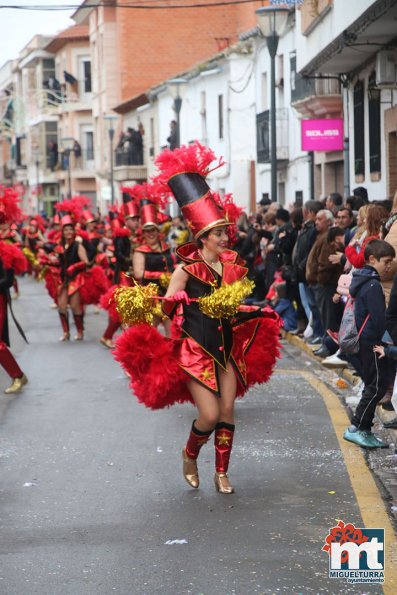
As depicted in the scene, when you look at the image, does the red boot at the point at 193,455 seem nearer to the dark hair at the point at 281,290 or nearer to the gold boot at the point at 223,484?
the gold boot at the point at 223,484

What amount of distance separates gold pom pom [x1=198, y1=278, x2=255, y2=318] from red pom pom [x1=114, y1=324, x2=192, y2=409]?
0.40 meters

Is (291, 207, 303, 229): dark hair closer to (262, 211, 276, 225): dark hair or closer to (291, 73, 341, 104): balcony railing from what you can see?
(262, 211, 276, 225): dark hair

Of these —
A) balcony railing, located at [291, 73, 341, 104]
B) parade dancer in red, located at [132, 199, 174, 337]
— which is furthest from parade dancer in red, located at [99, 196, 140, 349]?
balcony railing, located at [291, 73, 341, 104]

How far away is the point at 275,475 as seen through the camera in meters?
8.26

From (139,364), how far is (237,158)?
3117 centimetres

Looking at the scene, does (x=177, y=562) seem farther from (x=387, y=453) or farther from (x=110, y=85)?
(x=110, y=85)

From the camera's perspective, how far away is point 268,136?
32062 mm

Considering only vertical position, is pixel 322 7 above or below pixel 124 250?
above

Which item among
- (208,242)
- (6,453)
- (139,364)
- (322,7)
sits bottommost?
(6,453)

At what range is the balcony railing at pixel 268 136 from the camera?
3161 centimetres

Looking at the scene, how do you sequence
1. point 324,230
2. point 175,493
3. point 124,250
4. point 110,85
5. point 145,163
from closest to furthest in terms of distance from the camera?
point 175,493 < point 324,230 < point 124,250 < point 145,163 < point 110,85

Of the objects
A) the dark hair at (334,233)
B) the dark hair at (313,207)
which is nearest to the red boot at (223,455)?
the dark hair at (334,233)

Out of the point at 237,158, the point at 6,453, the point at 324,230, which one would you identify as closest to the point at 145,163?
the point at 237,158

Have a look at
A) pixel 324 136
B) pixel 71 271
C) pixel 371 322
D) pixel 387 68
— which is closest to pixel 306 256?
pixel 387 68
